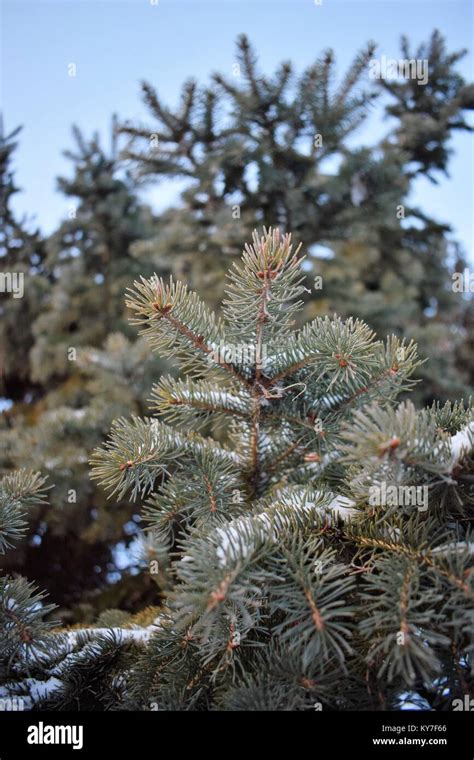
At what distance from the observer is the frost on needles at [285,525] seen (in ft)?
1.90

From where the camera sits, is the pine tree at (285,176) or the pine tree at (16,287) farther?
the pine tree at (16,287)

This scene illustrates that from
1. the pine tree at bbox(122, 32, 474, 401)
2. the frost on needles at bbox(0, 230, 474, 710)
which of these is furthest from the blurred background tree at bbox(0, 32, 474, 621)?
the frost on needles at bbox(0, 230, 474, 710)

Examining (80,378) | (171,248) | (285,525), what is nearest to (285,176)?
(171,248)

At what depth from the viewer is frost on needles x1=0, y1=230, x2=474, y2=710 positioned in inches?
22.8

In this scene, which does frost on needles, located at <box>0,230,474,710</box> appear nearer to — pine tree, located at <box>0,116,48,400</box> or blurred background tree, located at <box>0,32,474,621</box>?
blurred background tree, located at <box>0,32,474,621</box>

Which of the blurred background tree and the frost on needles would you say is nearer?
the frost on needles

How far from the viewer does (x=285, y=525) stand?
2.23 ft
